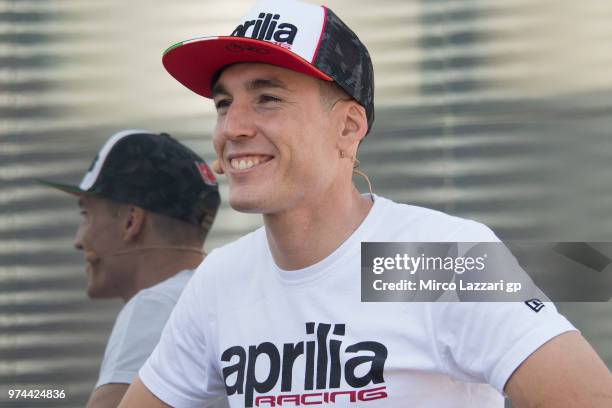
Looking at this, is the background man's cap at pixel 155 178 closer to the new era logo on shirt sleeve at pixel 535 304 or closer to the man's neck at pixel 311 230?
the man's neck at pixel 311 230

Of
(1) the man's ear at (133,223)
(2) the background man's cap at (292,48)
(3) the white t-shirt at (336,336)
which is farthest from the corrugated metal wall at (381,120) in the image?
(3) the white t-shirt at (336,336)

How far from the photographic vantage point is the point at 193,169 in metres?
3.79

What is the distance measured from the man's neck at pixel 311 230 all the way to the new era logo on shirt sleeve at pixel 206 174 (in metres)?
1.23

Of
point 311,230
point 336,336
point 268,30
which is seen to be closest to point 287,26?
point 268,30

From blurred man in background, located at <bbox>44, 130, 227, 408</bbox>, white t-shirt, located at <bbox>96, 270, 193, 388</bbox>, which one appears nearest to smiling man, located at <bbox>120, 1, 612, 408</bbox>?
white t-shirt, located at <bbox>96, 270, 193, 388</bbox>

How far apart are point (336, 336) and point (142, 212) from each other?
148cm

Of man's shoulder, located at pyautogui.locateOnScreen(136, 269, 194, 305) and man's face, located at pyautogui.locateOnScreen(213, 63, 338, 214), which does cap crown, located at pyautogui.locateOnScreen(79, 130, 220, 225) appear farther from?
man's face, located at pyautogui.locateOnScreen(213, 63, 338, 214)

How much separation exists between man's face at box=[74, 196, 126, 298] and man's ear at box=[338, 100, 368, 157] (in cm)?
134

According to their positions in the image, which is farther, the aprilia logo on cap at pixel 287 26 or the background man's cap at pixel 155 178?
the background man's cap at pixel 155 178

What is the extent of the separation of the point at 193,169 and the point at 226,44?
1.27 metres

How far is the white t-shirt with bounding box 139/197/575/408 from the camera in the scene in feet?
7.30

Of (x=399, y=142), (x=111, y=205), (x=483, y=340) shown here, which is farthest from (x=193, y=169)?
(x=483, y=340)

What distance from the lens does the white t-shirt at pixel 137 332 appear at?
329cm

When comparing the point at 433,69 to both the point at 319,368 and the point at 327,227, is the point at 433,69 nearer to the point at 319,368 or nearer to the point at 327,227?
the point at 327,227
